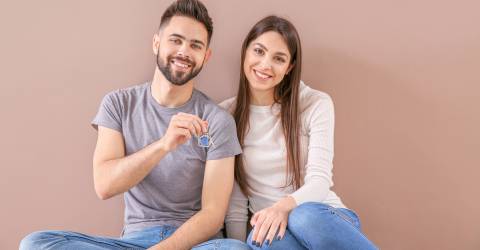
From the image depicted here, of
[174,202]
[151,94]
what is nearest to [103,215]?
[174,202]

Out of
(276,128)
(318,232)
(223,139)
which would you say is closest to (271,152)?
(276,128)

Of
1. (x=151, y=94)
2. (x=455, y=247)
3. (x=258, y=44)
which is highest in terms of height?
(x=258, y=44)

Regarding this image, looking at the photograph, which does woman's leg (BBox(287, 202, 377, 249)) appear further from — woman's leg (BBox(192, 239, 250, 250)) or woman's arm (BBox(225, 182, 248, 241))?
woman's arm (BBox(225, 182, 248, 241))

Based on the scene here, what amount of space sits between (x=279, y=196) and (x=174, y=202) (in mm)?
362

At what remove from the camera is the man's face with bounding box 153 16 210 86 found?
1.72 m

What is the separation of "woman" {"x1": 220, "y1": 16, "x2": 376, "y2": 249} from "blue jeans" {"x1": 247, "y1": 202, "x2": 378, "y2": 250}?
6.4 inches

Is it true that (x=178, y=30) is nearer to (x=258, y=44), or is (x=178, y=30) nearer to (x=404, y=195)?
(x=258, y=44)

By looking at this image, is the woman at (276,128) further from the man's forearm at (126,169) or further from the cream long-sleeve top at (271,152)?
the man's forearm at (126,169)

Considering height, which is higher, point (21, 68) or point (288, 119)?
point (21, 68)

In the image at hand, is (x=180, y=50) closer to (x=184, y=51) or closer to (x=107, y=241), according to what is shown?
(x=184, y=51)

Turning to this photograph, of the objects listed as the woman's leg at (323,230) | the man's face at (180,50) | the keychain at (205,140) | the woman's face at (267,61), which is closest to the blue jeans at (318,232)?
the woman's leg at (323,230)

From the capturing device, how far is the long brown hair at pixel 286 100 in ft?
5.90

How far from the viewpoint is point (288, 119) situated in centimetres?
183

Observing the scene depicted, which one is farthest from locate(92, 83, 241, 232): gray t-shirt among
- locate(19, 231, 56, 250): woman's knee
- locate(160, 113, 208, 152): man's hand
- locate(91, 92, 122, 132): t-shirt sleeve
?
locate(19, 231, 56, 250): woman's knee
